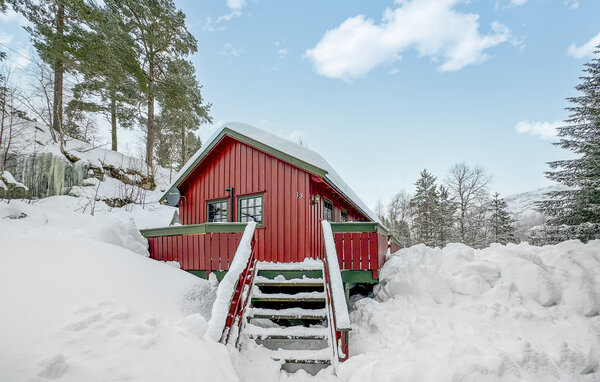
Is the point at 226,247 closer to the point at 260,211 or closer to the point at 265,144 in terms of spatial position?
the point at 260,211

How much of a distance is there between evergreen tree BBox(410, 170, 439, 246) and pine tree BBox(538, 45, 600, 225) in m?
11.2

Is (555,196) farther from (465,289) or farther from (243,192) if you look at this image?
(243,192)

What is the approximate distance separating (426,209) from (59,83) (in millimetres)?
27802

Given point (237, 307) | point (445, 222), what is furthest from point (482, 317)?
point (445, 222)

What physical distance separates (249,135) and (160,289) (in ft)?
13.7

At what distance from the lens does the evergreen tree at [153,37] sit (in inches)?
557

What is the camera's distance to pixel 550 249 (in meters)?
5.53

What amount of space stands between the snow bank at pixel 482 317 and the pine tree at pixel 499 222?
19.3 meters

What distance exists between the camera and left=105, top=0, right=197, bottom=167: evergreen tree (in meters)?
14.1

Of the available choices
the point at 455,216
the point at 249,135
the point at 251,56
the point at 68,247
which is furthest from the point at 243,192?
the point at 455,216

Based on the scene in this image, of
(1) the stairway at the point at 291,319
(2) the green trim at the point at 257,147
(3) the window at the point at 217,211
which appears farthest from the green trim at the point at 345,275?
(3) the window at the point at 217,211

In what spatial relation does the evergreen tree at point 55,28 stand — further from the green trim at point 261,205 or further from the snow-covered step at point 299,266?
the snow-covered step at point 299,266

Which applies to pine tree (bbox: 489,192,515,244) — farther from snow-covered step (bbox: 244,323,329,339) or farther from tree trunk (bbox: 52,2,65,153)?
tree trunk (bbox: 52,2,65,153)

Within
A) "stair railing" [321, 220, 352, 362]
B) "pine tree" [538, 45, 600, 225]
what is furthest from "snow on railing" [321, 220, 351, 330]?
"pine tree" [538, 45, 600, 225]
